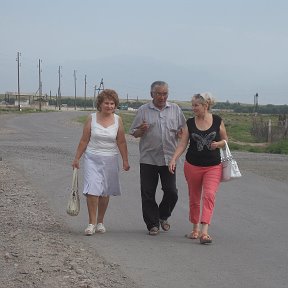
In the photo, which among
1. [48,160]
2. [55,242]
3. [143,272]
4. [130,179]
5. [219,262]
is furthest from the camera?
[48,160]

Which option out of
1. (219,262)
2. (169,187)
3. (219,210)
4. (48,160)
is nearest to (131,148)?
(48,160)

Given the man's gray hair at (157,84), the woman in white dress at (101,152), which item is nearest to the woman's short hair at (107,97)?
the woman in white dress at (101,152)

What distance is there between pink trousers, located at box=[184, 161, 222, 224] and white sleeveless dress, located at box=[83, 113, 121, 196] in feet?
3.14

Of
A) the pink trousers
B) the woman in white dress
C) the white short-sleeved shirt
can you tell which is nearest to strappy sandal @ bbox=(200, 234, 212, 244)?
the pink trousers

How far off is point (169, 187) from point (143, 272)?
6.81 feet

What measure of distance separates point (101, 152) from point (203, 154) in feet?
4.26

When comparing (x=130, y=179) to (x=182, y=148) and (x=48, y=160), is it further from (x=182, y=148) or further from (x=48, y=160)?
(x=182, y=148)

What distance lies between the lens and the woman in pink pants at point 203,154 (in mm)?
7254

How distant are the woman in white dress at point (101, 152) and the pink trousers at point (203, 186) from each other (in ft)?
2.98

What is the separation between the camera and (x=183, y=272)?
587 cm

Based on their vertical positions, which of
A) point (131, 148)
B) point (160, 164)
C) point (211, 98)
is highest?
point (211, 98)

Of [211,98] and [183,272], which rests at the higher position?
→ [211,98]

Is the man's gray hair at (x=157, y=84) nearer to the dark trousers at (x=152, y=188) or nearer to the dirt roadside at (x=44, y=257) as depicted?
the dark trousers at (x=152, y=188)

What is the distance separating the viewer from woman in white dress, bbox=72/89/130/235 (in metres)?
7.59
